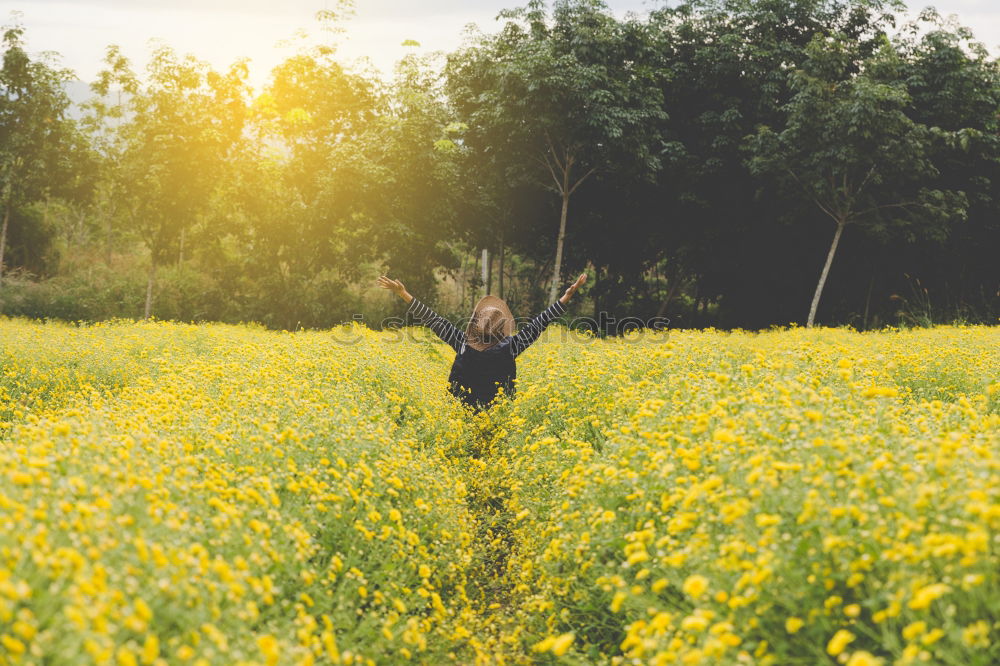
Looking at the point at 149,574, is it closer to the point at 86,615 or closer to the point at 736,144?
the point at 86,615

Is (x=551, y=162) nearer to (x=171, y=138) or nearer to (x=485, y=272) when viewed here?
(x=485, y=272)

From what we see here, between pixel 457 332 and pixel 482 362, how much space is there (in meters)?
0.63

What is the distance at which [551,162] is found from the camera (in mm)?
25688

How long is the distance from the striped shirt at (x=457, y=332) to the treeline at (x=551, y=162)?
14.7m

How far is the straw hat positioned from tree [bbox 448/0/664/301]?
1463 centimetres

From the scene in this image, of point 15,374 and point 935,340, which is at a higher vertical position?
point 935,340

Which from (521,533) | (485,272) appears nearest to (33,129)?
(485,272)

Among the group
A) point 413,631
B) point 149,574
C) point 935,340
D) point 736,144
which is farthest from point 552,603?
point 736,144

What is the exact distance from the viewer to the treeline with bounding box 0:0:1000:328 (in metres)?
22.2

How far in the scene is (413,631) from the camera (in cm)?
331

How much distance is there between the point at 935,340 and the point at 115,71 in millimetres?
24728

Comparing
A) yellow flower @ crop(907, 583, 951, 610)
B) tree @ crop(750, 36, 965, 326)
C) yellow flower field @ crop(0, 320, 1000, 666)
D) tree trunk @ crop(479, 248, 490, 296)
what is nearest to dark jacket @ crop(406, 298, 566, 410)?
yellow flower field @ crop(0, 320, 1000, 666)

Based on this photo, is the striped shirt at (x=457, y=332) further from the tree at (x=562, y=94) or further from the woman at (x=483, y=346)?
the tree at (x=562, y=94)

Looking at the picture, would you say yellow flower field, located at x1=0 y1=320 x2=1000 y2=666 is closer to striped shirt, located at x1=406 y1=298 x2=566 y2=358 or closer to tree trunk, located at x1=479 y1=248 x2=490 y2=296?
striped shirt, located at x1=406 y1=298 x2=566 y2=358
